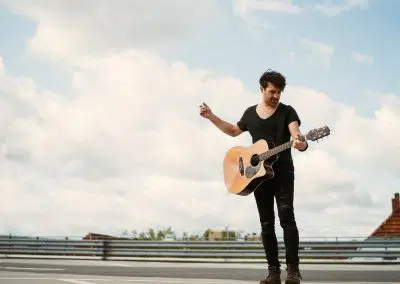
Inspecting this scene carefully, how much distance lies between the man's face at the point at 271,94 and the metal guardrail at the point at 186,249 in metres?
13.7

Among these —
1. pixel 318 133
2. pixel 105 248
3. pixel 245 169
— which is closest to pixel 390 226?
pixel 105 248

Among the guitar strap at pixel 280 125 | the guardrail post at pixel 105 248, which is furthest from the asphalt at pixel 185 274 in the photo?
the guardrail post at pixel 105 248

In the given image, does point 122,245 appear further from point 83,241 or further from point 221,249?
point 221,249

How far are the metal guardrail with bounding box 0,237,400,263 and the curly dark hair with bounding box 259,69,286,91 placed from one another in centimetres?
1381

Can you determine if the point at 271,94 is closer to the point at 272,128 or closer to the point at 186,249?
the point at 272,128

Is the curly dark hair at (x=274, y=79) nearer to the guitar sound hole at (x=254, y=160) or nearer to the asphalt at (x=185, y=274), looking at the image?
the guitar sound hole at (x=254, y=160)

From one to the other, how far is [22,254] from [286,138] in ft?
72.4

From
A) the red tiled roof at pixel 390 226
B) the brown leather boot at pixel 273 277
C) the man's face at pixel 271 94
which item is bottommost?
the brown leather boot at pixel 273 277

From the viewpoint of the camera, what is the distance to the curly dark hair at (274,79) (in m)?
5.65

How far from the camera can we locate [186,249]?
22031mm

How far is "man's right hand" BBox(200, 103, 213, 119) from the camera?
21.4 ft

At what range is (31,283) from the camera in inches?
278

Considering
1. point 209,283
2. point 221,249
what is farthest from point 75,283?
point 221,249

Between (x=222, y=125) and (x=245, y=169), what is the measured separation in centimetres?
73
